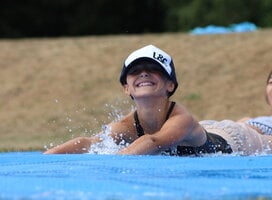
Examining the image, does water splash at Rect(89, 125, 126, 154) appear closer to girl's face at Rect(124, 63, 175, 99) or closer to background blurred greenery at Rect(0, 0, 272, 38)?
girl's face at Rect(124, 63, 175, 99)

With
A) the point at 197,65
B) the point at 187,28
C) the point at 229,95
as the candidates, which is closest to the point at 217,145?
the point at 229,95

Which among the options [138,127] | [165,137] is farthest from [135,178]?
[138,127]

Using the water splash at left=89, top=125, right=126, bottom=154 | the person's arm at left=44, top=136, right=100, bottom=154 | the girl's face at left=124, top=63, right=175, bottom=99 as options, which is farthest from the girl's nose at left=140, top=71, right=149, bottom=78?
the person's arm at left=44, top=136, right=100, bottom=154

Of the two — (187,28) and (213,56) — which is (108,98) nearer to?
(213,56)

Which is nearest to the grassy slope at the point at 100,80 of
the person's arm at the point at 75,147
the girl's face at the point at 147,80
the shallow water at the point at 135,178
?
the person's arm at the point at 75,147

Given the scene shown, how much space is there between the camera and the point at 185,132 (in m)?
6.00

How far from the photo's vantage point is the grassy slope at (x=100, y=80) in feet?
42.6

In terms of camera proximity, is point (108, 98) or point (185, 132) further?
point (108, 98)

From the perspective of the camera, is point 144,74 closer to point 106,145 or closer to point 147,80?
point 147,80

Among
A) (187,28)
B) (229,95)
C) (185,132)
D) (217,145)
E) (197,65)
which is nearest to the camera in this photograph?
(185,132)

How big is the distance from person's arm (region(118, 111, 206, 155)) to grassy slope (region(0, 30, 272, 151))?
553cm

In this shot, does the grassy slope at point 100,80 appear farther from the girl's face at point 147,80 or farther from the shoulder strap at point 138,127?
the girl's face at point 147,80

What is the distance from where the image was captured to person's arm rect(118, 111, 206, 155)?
5914 mm

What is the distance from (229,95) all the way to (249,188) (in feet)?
30.9
